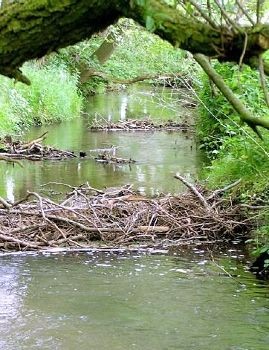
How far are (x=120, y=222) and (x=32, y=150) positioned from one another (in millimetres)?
5338

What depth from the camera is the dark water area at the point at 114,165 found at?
11.1 m

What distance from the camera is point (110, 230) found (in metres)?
8.13

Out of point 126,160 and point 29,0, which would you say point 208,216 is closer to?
point 126,160

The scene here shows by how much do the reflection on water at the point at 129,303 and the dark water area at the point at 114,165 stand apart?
2971 mm

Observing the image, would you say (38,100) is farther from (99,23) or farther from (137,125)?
(99,23)

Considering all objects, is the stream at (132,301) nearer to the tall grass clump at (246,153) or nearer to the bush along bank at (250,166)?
the bush along bank at (250,166)

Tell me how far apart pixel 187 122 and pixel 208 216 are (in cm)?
1030

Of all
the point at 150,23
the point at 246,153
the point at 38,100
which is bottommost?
the point at 246,153

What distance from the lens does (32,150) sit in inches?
526

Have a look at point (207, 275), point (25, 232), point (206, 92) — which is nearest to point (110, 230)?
point (25, 232)

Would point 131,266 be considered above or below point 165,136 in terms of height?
below

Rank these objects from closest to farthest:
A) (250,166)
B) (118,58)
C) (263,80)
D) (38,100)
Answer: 1. (263,80)
2. (250,166)
3. (38,100)
4. (118,58)

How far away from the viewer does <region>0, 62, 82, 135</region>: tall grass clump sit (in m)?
16.1

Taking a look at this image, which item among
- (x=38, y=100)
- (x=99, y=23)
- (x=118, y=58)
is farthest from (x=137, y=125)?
(x=99, y=23)
